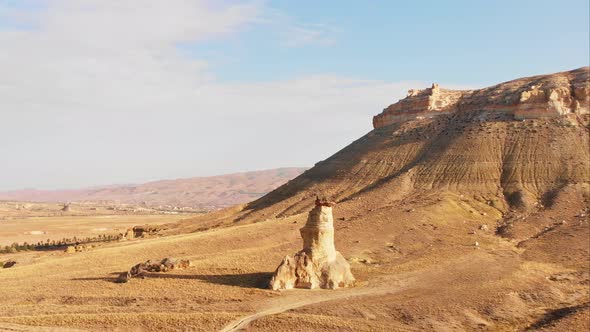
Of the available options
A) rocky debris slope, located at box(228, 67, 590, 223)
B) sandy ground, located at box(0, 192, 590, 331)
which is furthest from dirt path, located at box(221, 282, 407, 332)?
rocky debris slope, located at box(228, 67, 590, 223)

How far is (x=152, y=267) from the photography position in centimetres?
3534

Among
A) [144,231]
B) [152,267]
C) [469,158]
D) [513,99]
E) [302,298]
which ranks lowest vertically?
[302,298]

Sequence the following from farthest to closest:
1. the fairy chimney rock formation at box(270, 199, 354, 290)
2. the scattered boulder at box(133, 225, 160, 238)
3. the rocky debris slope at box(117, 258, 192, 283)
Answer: the scattered boulder at box(133, 225, 160, 238), the rocky debris slope at box(117, 258, 192, 283), the fairy chimney rock formation at box(270, 199, 354, 290)

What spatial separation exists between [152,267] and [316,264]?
35.7ft

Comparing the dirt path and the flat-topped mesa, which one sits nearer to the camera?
the dirt path

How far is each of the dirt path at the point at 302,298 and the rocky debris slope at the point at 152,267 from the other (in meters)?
9.07

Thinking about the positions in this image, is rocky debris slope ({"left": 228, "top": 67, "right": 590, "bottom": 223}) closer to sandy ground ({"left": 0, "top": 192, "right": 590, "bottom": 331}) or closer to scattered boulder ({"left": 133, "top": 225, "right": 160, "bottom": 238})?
scattered boulder ({"left": 133, "top": 225, "right": 160, "bottom": 238})

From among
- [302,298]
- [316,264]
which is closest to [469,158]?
[316,264]

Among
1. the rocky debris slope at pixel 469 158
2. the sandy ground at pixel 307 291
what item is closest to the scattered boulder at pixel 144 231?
the rocky debris slope at pixel 469 158

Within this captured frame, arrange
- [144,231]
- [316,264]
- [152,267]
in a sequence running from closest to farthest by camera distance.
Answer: [316,264], [152,267], [144,231]

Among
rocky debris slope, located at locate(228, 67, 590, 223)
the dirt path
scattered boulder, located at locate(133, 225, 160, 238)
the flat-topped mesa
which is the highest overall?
the flat-topped mesa

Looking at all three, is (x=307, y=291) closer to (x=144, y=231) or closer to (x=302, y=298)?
(x=302, y=298)

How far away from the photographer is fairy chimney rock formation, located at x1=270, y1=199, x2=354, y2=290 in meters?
32.0

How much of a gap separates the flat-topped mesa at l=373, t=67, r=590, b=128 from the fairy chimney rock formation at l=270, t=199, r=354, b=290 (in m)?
46.1
